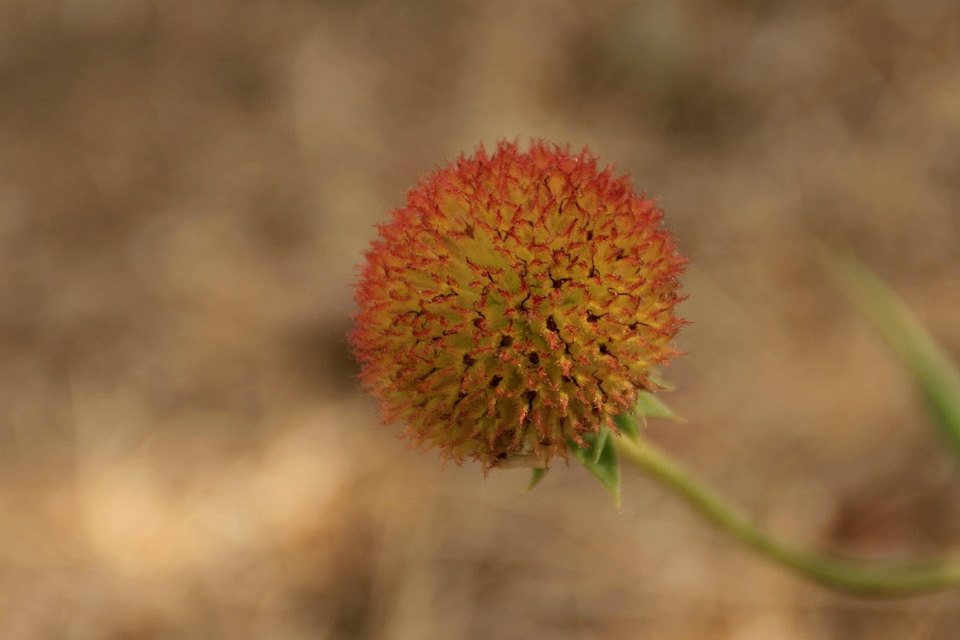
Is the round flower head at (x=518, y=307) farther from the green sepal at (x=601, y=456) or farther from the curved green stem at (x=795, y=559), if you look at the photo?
the curved green stem at (x=795, y=559)

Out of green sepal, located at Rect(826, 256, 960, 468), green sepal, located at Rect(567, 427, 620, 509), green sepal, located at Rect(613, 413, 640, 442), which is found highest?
green sepal, located at Rect(826, 256, 960, 468)

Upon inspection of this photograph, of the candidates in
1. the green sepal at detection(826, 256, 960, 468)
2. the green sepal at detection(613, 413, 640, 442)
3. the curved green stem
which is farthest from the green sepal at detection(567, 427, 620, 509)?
the green sepal at detection(826, 256, 960, 468)

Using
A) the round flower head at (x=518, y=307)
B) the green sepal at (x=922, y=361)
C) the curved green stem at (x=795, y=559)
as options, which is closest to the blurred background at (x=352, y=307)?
the green sepal at (x=922, y=361)

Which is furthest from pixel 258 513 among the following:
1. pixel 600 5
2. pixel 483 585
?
pixel 600 5

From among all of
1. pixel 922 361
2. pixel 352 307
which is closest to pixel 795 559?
pixel 922 361

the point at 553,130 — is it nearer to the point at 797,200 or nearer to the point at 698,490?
the point at 797,200

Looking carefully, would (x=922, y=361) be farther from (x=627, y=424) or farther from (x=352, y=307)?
(x=352, y=307)

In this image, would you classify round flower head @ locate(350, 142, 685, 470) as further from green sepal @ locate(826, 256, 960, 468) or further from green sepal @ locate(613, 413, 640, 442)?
green sepal @ locate(826, 256, 960, 468)

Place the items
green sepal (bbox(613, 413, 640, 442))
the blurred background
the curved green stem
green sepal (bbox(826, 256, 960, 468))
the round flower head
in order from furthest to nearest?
the blurred background < green sepal (bbox(826, 256, 960, 468)) < the curved green stem < green sepal (bbox(613, 413, 640, 442)) < the round flower head
